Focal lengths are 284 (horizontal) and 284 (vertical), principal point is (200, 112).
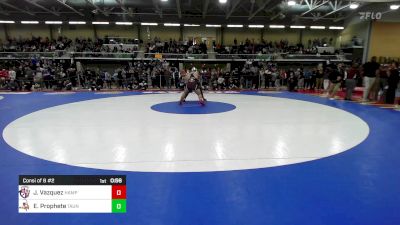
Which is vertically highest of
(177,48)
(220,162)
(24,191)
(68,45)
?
(68,45)

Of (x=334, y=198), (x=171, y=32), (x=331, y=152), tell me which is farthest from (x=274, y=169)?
(x=171, y=32)

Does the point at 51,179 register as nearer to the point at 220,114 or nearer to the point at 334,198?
the point at 334,198

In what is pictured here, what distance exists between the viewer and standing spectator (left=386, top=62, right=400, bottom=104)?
983cm

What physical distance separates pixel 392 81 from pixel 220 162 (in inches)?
340

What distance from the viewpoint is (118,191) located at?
2158 millimetres

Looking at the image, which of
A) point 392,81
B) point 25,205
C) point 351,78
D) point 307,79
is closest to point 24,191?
point 25,205

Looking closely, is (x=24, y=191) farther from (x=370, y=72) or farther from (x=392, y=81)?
(x=370, y=72)

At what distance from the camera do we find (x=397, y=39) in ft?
76.7

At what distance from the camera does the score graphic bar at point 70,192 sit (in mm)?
2078

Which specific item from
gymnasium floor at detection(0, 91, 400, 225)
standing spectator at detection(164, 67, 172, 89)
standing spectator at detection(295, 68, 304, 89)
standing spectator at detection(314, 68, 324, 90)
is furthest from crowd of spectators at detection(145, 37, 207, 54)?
gymnasium floor at detection(0, 91, 400, 225)

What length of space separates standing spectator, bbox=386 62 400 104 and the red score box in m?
10.7

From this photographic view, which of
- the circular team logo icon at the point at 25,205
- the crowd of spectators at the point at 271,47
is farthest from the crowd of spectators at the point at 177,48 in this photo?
the circular team logo icon at the point at 25,205

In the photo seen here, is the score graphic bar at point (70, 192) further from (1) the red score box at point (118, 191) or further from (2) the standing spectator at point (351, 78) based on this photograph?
(2) the standing spectator at point (351, 78)

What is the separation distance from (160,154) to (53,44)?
23037 millimetres
